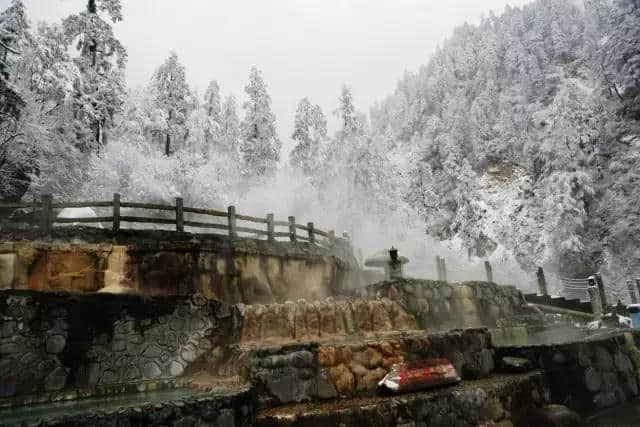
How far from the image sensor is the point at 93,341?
6.44 meters

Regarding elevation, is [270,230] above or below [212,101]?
below

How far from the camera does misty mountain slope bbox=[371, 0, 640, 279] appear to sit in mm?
31781

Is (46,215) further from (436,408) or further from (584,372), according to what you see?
(584,372)

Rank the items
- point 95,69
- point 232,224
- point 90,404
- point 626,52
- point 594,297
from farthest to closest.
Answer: point 626,52
point 95,69
point 594,297
point 232,224
point 90,404

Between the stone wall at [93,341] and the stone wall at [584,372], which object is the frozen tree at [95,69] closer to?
the stone wall at [93,341]

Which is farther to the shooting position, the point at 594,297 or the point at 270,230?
the point at 594,297

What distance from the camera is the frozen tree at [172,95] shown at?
1141 inches

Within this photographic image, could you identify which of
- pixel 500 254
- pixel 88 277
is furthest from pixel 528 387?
pixel 500 254

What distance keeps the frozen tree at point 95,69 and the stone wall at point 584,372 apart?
20237mm

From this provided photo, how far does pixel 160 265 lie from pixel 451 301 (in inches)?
330

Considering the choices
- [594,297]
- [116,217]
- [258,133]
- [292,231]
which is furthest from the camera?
[258,133]

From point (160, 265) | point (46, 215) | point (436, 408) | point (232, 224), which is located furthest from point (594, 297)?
point (46, 215)

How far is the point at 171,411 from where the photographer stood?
13.7 ft

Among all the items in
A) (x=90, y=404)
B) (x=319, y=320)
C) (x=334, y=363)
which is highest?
(x=319, y=320)
